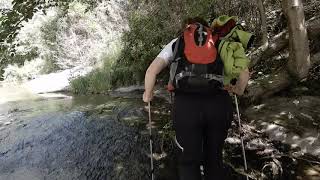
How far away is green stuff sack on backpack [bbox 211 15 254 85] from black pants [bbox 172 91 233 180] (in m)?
0.23

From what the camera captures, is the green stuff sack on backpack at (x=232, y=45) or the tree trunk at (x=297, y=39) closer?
the green stuff sack on backpack at (x=232, y=45)

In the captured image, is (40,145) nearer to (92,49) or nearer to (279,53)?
(279,53)

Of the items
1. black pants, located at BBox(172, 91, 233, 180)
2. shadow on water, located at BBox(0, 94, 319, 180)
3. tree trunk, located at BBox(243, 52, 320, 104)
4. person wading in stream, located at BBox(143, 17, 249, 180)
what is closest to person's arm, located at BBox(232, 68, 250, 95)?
person wading in stream, located at BBox(143, 17, 249, 180)

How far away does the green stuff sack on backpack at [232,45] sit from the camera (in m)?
3.02

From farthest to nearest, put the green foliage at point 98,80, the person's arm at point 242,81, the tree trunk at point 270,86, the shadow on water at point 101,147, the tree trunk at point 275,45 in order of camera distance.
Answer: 1. the green foliage at point 98,80
2. the tree trunk at point 275,45
3. the tree trunk at point 270,86
4. the shadow on water at point 101,147
5. the person's arm at point 242,81

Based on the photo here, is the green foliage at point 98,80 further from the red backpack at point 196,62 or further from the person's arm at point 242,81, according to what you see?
the red backpack at point 196,62

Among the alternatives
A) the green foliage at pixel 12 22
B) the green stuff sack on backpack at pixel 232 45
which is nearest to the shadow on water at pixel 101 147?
the green foliage at pixel 12 22

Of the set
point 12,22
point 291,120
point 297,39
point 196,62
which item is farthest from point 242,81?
point 12,22

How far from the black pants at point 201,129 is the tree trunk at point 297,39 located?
3249 millimetres

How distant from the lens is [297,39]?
6.01 m

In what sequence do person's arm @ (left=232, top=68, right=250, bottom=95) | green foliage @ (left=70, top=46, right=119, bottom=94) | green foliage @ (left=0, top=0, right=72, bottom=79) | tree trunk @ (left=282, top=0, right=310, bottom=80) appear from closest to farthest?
person's arm @ (left=232, top=68, right=250, bottom=95)
green foliage @ (left=0, top=0, right=72, bottom=79)
tree trunk @ (left=282, top=0, right=310, bottom=80)
green foliage @ (left=70, top=46, right=119, bottom=94)

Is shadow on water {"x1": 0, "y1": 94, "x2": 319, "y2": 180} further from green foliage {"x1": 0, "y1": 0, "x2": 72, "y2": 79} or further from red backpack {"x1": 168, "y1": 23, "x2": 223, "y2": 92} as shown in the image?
red backpack {"x1": 168, "y1": 23, "x2": 223, "y2": 92}

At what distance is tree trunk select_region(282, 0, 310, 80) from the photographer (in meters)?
5.78

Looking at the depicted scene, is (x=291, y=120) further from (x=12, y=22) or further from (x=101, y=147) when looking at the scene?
(x=12, y=22)
